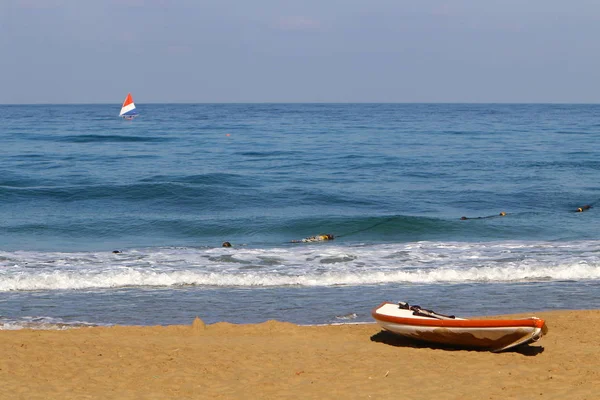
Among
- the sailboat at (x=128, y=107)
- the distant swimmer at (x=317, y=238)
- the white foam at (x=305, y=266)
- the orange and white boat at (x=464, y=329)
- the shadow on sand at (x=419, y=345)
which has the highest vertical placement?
the sailboat at (x=128, y=107)

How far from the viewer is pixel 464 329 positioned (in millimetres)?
9000

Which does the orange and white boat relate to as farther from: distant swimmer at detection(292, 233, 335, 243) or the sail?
the sail

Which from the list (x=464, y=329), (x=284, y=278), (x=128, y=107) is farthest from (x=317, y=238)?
(x=128, y=107)

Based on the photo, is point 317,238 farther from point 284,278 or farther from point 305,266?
point 284,278

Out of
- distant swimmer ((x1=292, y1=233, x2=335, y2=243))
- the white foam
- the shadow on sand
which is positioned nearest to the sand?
the shadow on sand

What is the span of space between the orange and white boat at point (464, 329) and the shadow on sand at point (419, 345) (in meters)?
0.07

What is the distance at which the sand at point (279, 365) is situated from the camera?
301 inches

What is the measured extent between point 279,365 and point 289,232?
11.7m

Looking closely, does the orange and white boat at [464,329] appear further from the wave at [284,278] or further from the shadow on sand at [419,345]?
the wave at [284,278]

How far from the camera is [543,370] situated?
27.2ft

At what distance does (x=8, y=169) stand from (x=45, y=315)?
2195 centimetres

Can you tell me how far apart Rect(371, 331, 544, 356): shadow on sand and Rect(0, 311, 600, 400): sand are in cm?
2

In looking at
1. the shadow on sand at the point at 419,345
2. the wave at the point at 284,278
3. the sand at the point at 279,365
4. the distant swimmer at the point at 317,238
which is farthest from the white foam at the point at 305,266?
the shadow on sand at the point at 419,345

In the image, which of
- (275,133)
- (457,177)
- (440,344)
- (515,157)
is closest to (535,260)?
(440,344)
